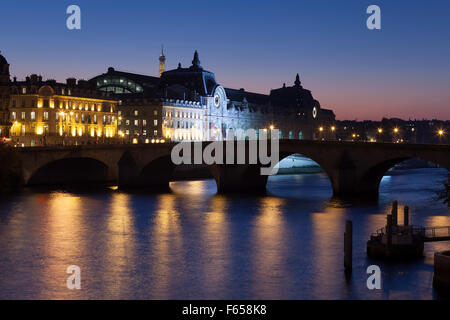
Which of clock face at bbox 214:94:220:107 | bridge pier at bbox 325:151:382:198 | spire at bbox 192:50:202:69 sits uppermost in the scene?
spire at bbox 192:50:202:69

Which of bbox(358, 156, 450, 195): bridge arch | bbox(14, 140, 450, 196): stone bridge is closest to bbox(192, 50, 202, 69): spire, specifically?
bbox(14, 140, 450, 196): stone bridge

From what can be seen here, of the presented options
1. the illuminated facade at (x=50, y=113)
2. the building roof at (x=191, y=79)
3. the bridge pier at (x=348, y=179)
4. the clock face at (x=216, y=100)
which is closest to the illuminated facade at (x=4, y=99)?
the illuminated facade at (x=50, y=113)

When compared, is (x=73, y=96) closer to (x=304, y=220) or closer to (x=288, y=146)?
(x=288, y=146)

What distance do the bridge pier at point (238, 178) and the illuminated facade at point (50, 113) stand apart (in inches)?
1674

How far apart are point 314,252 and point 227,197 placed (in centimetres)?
3653

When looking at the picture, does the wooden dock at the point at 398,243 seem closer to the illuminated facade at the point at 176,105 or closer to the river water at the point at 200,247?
the river water at the point at 200,247

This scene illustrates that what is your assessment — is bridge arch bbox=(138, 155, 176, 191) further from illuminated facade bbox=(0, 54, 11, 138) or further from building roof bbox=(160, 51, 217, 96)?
building roof bbox=(160, 51, 217, 96)

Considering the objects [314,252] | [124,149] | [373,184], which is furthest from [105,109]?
[314,252]

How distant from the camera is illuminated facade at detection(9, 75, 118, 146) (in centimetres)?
12100

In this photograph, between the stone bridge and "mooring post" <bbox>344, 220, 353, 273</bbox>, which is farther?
the stone bridge

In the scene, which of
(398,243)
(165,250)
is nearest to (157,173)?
(165,250)

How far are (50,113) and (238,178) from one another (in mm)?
A: 48498

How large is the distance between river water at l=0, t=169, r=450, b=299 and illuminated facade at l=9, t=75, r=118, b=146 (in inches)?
1710
